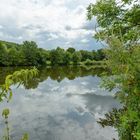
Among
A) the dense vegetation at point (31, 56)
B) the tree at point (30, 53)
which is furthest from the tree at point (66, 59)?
the tree at point (30, 53)

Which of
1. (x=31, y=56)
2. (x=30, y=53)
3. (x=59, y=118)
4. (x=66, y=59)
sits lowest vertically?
(x=59, y=118)

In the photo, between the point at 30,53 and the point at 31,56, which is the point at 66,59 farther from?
the point at 31,56

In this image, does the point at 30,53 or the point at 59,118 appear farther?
the point at 30,53

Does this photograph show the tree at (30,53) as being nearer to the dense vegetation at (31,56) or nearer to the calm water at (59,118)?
the dense vegetation at (31,56)

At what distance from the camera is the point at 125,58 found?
16.3ft

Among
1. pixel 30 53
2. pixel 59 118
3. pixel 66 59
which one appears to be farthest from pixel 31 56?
pixel 59 118

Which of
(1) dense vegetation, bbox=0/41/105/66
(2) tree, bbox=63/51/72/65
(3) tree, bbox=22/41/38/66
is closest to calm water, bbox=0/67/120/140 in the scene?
(1) dense vegetation, bbox=0/41/105/66

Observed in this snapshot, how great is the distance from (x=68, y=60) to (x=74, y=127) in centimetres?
9181

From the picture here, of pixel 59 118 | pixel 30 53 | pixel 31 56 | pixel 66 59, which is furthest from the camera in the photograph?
pixel 66 59

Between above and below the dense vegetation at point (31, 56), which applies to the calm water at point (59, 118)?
below

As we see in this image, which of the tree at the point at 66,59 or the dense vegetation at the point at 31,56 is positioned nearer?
the dense vegetation at the point at 31,56

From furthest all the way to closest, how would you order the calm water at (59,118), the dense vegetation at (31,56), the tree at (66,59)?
the tree at (66,59)
the dense vegetation at (31,56)
the calm water at (59,118)

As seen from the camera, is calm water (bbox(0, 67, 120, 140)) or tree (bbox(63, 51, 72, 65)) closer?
calm water (bbox(0, 67, 120, 140))

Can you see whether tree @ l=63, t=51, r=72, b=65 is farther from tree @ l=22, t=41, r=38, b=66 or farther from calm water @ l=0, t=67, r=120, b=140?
calm water @ l=0, t=67, r=120, b=140
